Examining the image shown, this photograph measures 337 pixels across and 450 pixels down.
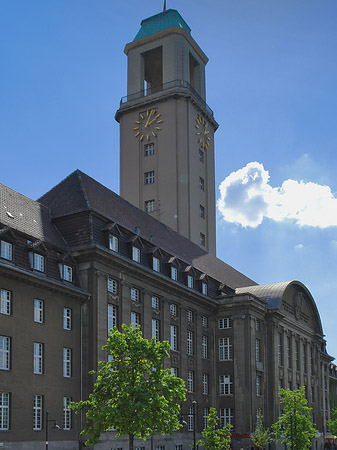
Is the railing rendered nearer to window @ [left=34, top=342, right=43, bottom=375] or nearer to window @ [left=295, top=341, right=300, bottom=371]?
window @ [left=295, top=341, right=300, bottom=371]

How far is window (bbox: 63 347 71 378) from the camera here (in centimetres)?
4316

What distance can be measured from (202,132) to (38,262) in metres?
50.1

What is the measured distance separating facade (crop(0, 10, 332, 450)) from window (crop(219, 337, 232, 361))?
111mm

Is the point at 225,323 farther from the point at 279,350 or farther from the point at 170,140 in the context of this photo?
the point at 170,140

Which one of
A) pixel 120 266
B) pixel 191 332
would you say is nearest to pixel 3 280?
pixel 120 266

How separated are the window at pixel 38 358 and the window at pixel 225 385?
2579 centimetres

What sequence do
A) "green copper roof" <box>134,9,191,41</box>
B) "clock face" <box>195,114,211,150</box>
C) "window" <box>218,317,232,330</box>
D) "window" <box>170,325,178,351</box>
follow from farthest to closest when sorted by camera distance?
"green copper roof" <box>134,9,191,41</box>
"clock face" <box>195,114,211,150</box>
"window" <box>218,317,232,330</box>
"window" <box>170,325,178,351</box>

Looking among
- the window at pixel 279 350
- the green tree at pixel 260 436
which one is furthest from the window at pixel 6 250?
the window at pixel 279 350

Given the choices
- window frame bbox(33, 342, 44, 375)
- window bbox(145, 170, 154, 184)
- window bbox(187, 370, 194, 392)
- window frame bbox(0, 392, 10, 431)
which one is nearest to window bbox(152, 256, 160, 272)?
window bbox(187, 370, 194, 392)

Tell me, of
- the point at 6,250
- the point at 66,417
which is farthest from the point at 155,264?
the point at 6,250

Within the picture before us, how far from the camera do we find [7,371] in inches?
1499

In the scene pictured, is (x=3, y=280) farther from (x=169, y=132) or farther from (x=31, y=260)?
(x=169, y=132)

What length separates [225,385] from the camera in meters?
62.3

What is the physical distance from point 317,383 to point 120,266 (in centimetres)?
4384
